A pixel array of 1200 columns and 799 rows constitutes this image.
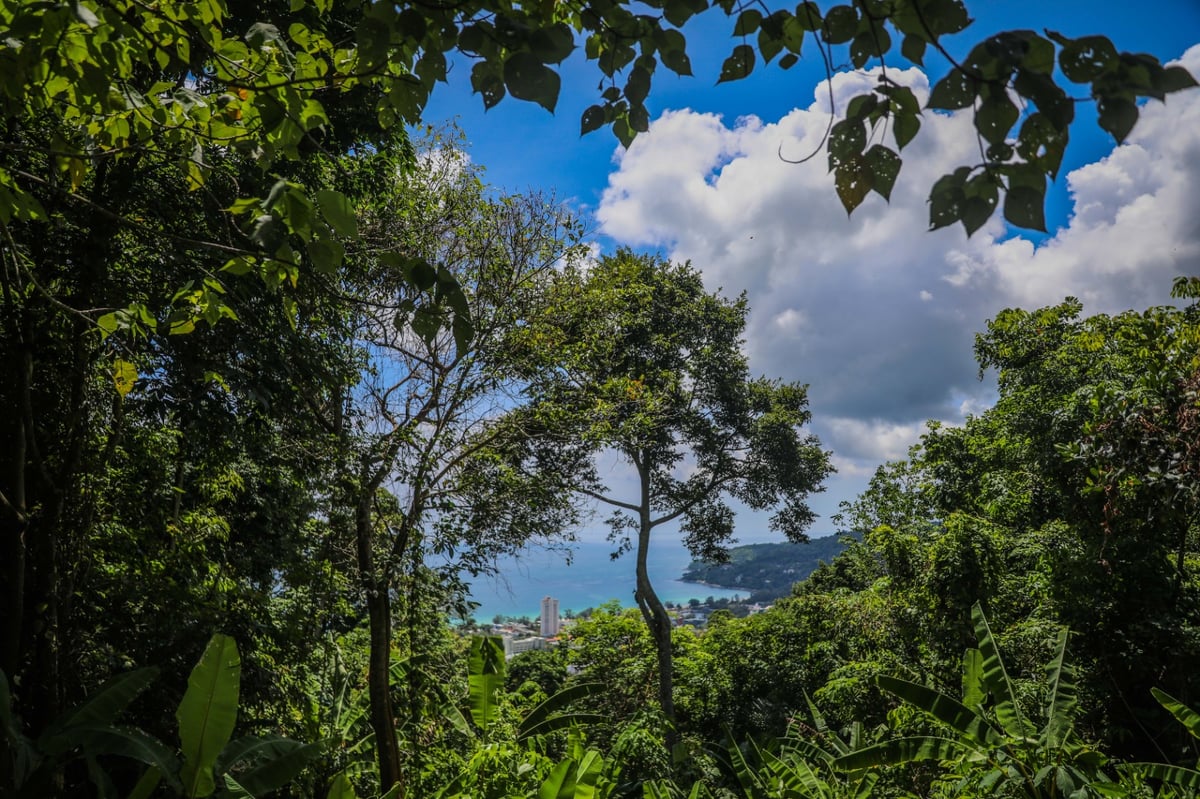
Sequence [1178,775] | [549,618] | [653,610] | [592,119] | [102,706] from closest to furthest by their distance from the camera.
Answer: [592,119] → [102,706] → [1178,775] → [653,610] → [549,618]

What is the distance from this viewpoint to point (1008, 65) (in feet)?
2.80

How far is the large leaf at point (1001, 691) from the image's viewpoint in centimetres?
312

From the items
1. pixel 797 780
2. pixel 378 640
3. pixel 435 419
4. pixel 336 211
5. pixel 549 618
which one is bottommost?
pixel 797 780

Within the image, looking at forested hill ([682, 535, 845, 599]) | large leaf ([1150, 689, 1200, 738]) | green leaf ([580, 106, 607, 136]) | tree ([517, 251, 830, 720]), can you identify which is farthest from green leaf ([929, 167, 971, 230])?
forested hill ([682, 535, 845, 599])

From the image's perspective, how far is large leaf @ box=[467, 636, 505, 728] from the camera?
4016mm

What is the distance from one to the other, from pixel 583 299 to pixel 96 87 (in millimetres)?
5343

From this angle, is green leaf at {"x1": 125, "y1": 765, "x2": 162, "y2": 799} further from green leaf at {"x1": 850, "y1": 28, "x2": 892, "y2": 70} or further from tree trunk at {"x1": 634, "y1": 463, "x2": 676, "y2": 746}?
tree trunk at {"x1": 634, "y1": 463, "x2": 676, "y2": 746}

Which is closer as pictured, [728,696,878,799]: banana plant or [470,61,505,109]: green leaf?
[470,61,505,109]: green leaf

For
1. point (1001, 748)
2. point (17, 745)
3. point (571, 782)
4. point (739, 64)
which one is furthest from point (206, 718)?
point (1001, 748)

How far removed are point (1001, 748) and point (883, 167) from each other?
3213 millimetres

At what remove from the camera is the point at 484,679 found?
403cm

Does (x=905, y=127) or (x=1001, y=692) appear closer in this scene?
(x=905, y=127)

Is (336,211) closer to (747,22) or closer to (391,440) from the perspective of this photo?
(747,22)

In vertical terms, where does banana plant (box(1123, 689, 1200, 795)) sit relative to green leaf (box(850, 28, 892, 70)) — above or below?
below
